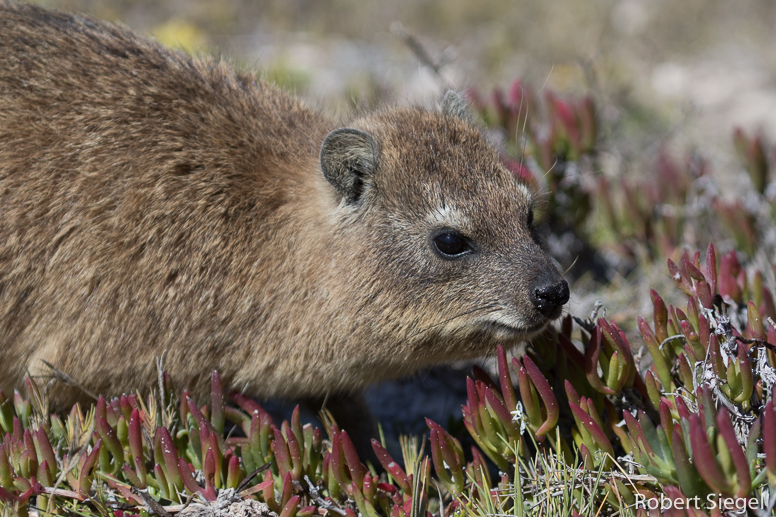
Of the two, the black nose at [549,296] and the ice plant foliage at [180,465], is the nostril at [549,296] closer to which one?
the black nose at [549,296]

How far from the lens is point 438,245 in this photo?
358 centimetres

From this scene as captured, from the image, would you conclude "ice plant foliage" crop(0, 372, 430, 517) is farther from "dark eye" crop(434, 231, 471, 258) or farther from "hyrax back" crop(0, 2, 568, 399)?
"dark eye" crop(434, 231, 471, 258)

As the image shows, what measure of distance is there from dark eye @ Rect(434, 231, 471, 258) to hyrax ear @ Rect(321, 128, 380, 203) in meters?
0.56

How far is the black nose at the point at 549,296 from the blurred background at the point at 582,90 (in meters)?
1.33

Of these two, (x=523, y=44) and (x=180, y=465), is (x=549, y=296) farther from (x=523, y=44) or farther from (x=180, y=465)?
(x=523, y=44)

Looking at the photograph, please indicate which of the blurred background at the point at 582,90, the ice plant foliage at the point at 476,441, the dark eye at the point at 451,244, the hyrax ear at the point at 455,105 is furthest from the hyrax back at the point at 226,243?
the blurred background at the point at 582,90

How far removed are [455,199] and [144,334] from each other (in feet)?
6.24

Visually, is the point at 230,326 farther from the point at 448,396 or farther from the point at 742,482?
the point at 742,482

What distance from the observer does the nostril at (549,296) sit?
3.33m

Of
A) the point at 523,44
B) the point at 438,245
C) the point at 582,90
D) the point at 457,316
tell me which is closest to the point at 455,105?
the point at 438,245

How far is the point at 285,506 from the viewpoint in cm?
312

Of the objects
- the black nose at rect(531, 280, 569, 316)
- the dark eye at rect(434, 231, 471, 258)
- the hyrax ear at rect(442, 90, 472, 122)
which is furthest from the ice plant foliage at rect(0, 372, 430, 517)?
the hyrax ear at rect(442, 90, 472, 122)

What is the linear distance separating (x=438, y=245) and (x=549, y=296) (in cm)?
65

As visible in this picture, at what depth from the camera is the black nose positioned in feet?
10.9
